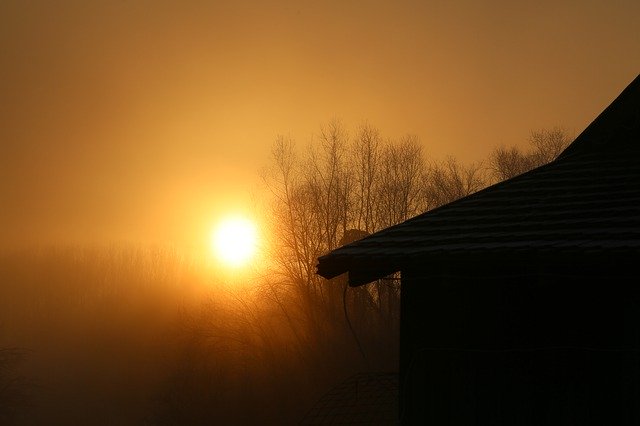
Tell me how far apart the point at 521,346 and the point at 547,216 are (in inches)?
50.1

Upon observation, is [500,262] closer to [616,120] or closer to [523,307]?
[523,307]

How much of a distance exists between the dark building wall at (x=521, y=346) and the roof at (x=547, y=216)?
0.34 metres

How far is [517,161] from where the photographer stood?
4578cm

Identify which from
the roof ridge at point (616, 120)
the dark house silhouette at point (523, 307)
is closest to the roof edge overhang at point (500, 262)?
the dark house silhouette at point (523, 307)

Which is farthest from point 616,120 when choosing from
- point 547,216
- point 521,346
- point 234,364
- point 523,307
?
point 234,364

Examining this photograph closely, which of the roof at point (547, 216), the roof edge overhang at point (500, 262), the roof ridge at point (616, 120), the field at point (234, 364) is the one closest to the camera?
the roof edge overhang at point (500, 262)

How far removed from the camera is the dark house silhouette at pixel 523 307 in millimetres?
6043

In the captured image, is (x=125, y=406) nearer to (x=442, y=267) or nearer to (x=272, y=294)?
(x=272, y=294)

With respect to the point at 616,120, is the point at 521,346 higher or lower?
lower

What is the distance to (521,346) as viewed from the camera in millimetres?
6367

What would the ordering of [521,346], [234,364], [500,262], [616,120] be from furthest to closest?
[234,364], [616,120], [521,346], [500,262]

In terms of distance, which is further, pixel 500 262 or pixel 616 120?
pixel 616 120

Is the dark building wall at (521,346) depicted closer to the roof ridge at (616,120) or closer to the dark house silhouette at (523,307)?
the dark house silhouette at (523,307)

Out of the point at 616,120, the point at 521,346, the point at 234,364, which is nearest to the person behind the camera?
the point at 521,346
